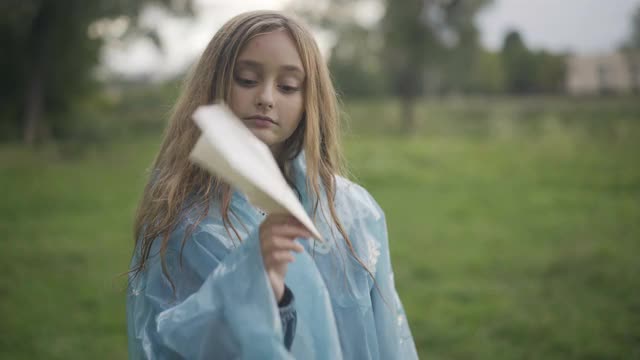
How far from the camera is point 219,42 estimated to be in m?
1.47

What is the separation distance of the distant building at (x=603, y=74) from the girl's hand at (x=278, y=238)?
8224mm

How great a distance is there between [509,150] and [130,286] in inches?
511

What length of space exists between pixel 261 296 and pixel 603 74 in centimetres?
894

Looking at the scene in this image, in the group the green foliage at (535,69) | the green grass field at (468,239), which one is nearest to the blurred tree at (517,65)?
the green foliage at (535,69)

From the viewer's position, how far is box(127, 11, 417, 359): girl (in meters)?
1.20

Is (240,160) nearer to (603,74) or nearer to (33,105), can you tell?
(603,74)

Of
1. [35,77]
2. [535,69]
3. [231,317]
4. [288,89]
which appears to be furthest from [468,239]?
[35,77]

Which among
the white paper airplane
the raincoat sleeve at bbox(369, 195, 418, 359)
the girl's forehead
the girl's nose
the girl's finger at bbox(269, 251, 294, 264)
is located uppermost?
the girl's forehead

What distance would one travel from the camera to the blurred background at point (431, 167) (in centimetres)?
464

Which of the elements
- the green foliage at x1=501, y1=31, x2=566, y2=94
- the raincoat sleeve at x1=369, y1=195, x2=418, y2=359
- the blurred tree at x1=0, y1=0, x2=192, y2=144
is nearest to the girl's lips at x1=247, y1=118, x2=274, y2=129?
the raincoat sleeve at x1=369, y1=195, x2=418, y2=359

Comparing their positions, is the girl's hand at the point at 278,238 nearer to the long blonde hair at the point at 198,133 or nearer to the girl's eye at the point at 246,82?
the long blonde hair at the point at 198,133

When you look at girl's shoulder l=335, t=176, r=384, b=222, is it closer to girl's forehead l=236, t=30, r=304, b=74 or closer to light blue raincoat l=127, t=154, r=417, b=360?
light blue raincoat l=127, t=154, r=417, b=360

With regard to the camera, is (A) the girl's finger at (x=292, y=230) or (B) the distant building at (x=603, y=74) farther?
(B) the distant building at (x=603, y=74)

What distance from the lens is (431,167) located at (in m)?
12.2
